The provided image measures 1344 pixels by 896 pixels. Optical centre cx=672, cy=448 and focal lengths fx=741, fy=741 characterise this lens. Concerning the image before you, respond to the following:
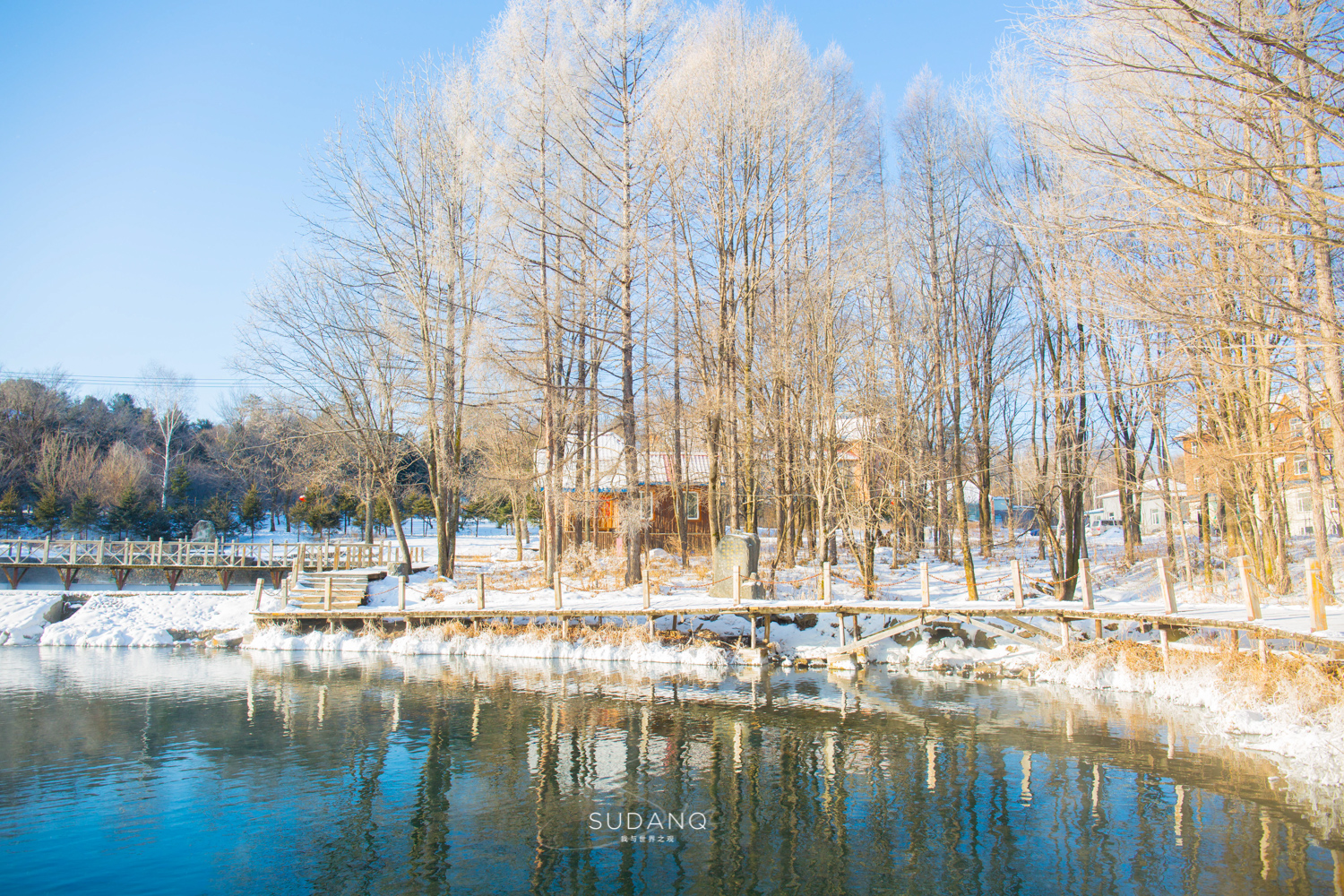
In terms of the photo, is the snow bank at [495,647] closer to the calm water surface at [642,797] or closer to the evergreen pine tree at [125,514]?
the calm water surface at [642,797]

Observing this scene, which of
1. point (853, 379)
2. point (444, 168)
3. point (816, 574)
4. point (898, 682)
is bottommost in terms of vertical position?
point (898, 682)

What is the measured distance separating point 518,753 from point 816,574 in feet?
43.3

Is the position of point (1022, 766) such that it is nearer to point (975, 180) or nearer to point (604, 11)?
point (975, 180)

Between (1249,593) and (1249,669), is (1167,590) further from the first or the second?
(1249,669)

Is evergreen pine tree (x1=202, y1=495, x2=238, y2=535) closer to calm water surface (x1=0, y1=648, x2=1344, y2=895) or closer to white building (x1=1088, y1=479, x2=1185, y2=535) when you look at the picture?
calm water surface (x1=0, y1=648, x2=1344, y2=895)

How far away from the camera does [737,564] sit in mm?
17500

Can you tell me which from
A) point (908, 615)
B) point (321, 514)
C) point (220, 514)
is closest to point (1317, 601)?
point (908, 615)

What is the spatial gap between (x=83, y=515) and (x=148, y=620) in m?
19.1

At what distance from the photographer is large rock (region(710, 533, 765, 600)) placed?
1747 centimetres

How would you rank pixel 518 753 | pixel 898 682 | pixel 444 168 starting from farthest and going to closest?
pixel 444 168 < pixel 898 682 < pixel 518 753

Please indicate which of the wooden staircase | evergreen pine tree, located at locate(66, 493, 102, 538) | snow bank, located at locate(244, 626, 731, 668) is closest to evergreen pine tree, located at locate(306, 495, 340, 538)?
evergreen pine tree, located at locate(66, 493, 102, 538)

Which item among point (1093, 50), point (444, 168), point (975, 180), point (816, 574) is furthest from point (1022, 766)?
→ point (444, 168)

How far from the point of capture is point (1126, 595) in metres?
19.0

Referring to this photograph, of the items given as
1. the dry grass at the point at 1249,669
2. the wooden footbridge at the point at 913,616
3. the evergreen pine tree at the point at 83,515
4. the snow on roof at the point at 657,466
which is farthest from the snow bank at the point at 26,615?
the dry grass at the point at 1249,669
